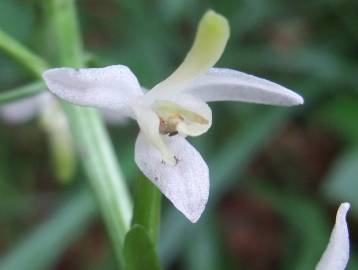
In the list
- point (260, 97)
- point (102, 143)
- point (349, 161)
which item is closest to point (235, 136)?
point (349, 161)

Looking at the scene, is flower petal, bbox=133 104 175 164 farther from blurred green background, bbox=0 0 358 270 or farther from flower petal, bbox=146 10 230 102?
blurred green background, bbox=0 0 358 270

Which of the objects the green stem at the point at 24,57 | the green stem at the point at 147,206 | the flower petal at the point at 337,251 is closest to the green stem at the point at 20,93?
the green stem at the point at 24,57

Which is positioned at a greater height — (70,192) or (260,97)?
(260,97)

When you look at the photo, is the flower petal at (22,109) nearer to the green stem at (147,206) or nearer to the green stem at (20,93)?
the green stem at (20,93)

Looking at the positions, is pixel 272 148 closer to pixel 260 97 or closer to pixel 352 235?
pixel 352 235

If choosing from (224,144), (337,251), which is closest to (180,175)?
(337,251)

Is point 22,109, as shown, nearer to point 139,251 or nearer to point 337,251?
point 139,251
